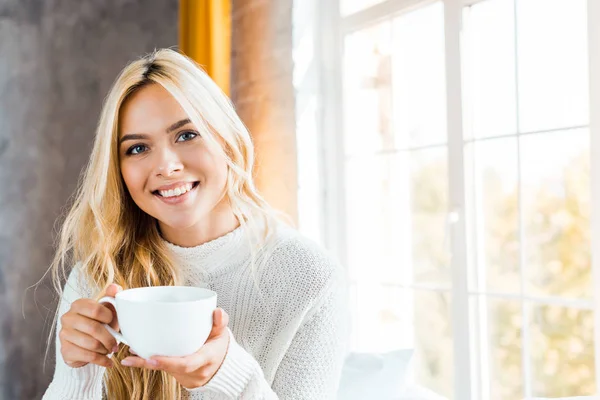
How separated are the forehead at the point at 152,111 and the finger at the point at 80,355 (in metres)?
0.45

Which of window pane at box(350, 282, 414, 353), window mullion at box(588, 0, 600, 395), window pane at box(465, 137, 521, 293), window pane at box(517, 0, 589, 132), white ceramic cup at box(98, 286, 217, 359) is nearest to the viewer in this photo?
white ceramic cup at box(98, 286, 217, 359)

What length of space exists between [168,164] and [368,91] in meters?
1.39

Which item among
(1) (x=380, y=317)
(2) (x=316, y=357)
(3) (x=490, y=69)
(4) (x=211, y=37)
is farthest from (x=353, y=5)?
(2) (x=316, y=357)

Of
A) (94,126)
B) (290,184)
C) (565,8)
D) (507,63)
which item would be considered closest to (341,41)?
(290,184)

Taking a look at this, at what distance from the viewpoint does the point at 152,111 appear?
123cm

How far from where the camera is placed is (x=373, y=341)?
2.45m

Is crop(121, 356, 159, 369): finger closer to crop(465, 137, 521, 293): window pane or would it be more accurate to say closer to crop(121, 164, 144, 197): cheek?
crop(121, 164, 144, 197): cheek

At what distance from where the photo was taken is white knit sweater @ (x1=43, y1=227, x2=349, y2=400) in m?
1.17

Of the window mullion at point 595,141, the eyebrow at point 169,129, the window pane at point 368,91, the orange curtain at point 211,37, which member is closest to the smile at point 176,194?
the eyebrow at point 169,129

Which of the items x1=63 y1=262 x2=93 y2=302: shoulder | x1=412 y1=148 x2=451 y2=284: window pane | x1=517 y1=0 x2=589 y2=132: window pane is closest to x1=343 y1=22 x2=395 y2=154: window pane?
x1=412 y1=148 x2=451 y2=284: window pane

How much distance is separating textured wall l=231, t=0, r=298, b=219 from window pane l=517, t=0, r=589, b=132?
928mm

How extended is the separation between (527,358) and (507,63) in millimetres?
809

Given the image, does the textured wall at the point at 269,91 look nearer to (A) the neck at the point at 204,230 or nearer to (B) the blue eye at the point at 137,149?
(A) the neck at the point at 204,230

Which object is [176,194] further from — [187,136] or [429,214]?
[429,214]
